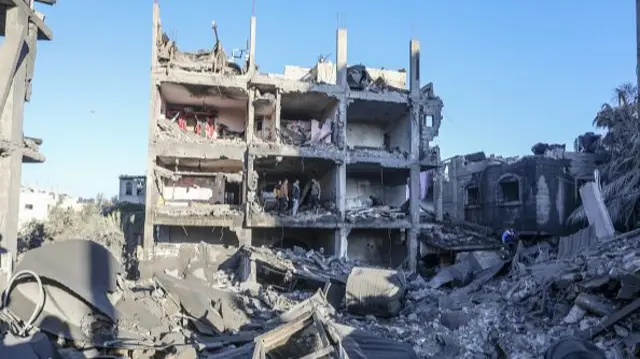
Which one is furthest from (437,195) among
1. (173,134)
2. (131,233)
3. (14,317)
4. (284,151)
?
(14,317)

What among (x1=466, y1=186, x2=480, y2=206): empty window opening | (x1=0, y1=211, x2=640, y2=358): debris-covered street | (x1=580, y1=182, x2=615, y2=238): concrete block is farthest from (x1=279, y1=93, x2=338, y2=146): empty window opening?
(x1=580, y1=182, x2=615, y2=238): concrete block

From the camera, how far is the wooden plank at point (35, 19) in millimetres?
10039

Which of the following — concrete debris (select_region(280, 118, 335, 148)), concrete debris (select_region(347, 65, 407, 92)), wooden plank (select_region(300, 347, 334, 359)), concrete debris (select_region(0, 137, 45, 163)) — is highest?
concrete debris (select_region(347, 65, 407, 92))

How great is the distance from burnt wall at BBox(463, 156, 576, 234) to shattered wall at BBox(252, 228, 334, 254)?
32.3 feet

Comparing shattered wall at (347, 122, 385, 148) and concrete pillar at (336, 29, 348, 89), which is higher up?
concrete pillar at (336, 29, 348, 89)

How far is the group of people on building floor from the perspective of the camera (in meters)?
22.6

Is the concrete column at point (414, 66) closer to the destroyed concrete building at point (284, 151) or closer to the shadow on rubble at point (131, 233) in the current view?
the destroyed concrete building at point (284, 151)

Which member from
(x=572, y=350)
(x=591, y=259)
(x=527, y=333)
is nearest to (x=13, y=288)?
(x=572, y=350)

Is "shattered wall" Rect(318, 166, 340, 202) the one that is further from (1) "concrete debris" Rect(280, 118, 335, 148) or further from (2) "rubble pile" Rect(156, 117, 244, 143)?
(2) "rubble pile" Rect(156, 117, 244, 143)

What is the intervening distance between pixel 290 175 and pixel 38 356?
818 inches

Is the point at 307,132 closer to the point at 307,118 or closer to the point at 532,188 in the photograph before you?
the point at 307,118

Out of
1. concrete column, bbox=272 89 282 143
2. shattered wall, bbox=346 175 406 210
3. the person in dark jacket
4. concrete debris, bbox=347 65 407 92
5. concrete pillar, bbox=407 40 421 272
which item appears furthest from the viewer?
shattered wall, bbox=346 175 406 210

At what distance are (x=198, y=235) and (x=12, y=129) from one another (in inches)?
543

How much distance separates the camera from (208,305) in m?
10.7
